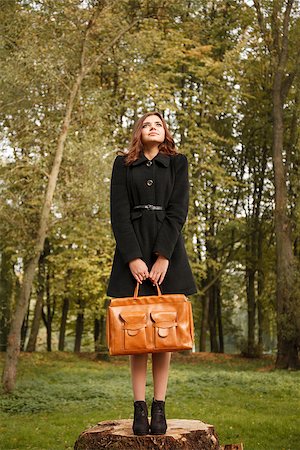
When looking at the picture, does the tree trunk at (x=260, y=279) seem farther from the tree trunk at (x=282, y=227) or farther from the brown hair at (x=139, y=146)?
the brown hair at (x=139, y=146)

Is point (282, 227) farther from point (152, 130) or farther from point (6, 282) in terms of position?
point (152, 130)

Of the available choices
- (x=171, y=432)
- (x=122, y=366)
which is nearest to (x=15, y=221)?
(x=122, y=366)

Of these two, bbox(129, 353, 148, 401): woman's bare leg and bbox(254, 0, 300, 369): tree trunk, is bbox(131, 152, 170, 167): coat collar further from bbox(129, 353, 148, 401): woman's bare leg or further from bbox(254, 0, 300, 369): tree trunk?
bbox(254, 0, 300, 369): tree trunk

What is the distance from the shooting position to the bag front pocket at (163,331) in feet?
16.3

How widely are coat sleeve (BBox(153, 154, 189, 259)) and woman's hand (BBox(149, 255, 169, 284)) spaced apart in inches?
1.9

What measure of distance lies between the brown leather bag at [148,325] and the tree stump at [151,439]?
783 millimetres

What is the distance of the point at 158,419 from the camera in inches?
210

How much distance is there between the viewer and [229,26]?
25531 millimetres

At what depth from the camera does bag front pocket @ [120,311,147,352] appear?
4957mm

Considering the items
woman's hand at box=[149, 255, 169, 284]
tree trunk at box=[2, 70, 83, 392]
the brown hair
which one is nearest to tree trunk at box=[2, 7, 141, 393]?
tree trunk at box=[2, 70, 83, 392]

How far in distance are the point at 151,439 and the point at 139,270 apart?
1.33m

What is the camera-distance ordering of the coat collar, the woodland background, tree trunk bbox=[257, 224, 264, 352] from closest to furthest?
the coat collar < the woodland background < tree trunk bbox=[257, 224, 264, 352]

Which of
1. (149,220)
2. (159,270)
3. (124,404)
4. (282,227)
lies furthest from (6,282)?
(159,270)

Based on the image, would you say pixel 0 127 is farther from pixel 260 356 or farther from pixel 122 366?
pixel 260 356
